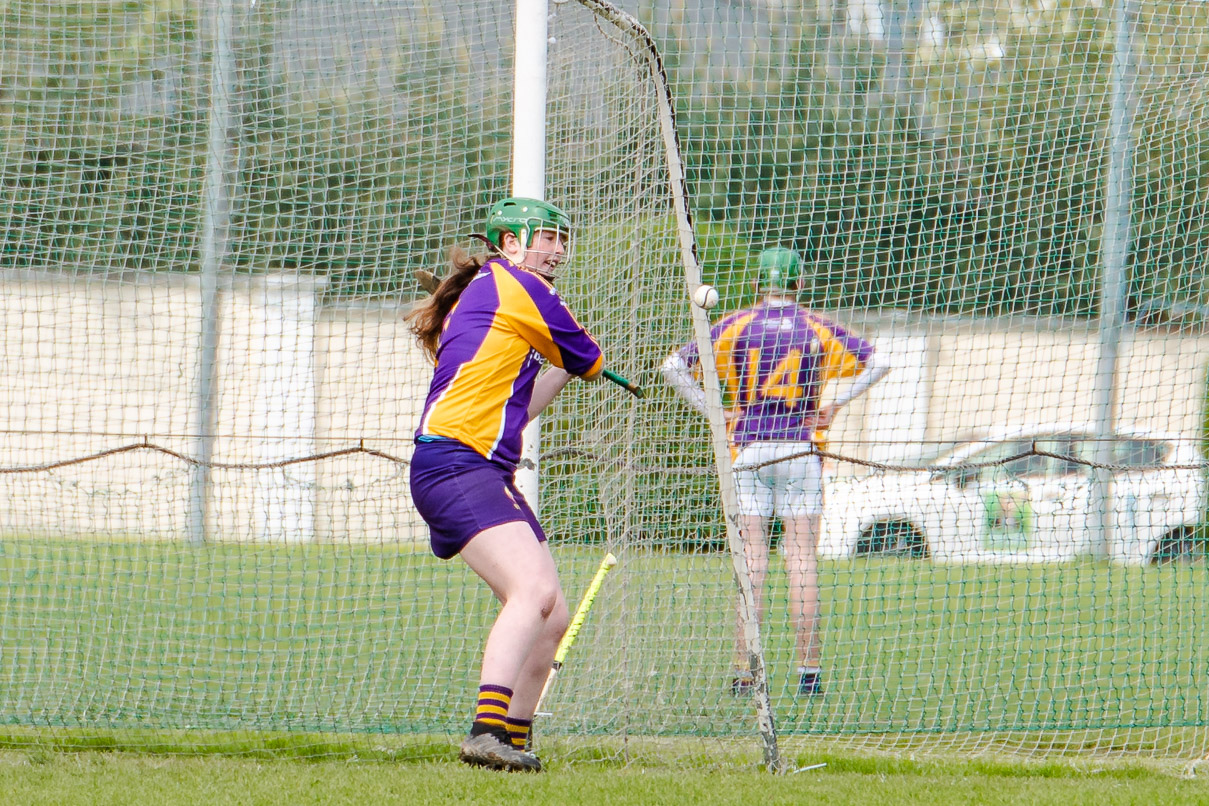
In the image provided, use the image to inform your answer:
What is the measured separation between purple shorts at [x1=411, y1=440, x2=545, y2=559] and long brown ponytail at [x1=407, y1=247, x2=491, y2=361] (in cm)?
49

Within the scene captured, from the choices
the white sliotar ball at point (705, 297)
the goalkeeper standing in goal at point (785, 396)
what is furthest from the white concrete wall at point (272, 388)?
the white sliotar ball at point (705, 297)

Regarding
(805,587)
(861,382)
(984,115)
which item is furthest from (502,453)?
(984,115)

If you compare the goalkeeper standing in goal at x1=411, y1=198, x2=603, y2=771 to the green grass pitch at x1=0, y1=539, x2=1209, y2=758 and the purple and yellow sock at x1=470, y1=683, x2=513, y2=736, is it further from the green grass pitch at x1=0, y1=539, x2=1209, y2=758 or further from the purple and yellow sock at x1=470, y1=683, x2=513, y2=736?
the green grass pitch at x1=0, y1=539, x2=1209, y2=758

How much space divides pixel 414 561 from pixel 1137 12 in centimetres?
575

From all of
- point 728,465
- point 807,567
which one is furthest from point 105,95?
point 807,567

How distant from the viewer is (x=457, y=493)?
360 cm

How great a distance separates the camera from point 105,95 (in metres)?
5.48

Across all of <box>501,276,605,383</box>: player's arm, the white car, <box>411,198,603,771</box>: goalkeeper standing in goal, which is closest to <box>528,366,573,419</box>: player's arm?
<box>411,198,603,771</box>: goalkeeper standing in goal

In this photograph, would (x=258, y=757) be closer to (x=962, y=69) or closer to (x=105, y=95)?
(x=105, y=95)

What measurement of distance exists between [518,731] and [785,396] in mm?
2342

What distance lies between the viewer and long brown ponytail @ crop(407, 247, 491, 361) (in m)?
3.99

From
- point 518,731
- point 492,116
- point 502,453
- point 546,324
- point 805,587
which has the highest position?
point 492,116

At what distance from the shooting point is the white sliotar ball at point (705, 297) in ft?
13.0

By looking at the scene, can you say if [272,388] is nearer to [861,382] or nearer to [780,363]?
[780,363]
